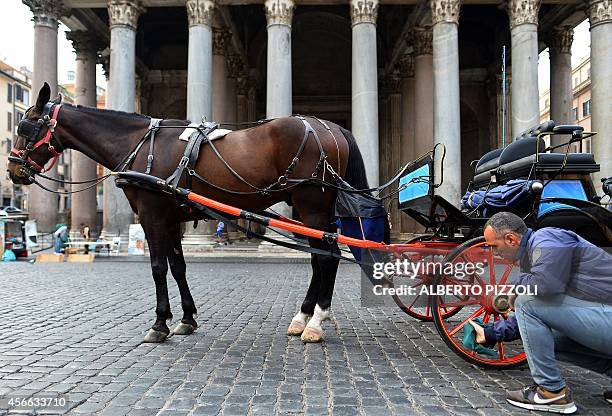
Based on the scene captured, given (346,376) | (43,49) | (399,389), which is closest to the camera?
(399,389)

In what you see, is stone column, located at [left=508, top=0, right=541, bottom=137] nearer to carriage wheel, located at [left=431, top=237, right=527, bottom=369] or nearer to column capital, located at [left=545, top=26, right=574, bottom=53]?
column capital, located at [left=545, top=26, right=574, bottom=53]

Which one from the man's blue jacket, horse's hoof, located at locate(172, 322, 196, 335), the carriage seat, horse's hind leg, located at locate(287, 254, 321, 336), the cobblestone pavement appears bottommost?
the cobblestone pavement

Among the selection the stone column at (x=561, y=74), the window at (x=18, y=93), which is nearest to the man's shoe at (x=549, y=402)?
the stone column at (x=561, y=74)

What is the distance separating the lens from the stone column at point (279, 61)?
1571 centimetres

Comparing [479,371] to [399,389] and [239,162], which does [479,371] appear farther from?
[239,162]

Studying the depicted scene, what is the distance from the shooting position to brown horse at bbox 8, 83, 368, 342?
4730 millimetres

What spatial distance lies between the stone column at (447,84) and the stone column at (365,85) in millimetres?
2043

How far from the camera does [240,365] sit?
152 inches

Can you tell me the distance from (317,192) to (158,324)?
78.2 inches

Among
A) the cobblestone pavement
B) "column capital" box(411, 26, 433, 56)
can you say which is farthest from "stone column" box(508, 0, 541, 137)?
the cobblestone pavement

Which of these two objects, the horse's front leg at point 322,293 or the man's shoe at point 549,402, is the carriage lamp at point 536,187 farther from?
the horse's front leg at point 322,293

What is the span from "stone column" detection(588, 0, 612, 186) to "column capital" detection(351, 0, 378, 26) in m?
7.26

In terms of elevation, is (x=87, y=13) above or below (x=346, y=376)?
above

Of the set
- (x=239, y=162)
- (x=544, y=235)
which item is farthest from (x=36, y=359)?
(x=544, y=235)
